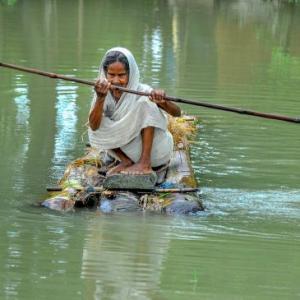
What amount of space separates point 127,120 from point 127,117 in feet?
0.07

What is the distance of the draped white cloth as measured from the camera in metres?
5.97

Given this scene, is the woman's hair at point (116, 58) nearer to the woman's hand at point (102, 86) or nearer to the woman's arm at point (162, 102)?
the woman's hand at point (102, 86)

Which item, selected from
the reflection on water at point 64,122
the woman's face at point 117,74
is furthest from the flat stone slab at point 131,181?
the reflection on water at point 64,122

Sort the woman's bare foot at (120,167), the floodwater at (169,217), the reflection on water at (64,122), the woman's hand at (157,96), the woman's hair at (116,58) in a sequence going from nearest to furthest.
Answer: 1. the floodwater at (169,217)
2. the woman's hand at (157,96)
3. the woman's hair at (116,58)
4. the woman's bare foot at (120,167)
5. the reflection on water at (64,122)

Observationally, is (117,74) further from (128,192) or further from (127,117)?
(128,192)

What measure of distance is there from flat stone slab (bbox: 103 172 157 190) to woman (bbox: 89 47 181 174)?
0.06 meters

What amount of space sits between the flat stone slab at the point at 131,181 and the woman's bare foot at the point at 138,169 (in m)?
0.04

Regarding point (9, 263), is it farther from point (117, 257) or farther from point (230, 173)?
point (230, 173)

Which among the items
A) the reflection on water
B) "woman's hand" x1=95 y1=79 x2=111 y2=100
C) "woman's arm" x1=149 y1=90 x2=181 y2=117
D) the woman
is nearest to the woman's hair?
the woman

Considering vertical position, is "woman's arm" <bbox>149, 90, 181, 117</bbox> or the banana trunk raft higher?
"woman's arm" <bbox>149, 90, 181, 117</bbox>

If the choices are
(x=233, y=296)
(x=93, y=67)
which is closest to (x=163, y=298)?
(x=233, y=296)

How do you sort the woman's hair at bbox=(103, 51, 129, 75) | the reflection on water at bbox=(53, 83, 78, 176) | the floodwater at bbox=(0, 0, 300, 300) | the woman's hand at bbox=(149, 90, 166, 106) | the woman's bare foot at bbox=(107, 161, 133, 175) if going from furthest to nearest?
the reflection on water at bbox=(53, 83, 78, 176) → the woman's bare foot at bbox=(107, 161, 133, 175) → the woman's hair at bbox=(103, 51, 129, 75) → the woman's hand at bbox=(149, 90, 166, 106) → the floodwater at bbox=(0, 0, 300, 300)

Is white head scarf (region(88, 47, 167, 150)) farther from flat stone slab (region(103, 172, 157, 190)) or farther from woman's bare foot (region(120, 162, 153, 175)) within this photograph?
flat stone slab (region(103, 172, 157, 190))

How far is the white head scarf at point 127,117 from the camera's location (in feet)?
19.5
